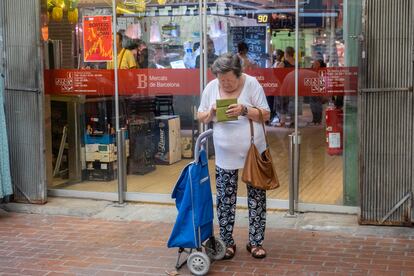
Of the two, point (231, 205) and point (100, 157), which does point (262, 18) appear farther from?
point (100, 157)

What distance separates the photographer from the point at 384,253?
5.54 metres

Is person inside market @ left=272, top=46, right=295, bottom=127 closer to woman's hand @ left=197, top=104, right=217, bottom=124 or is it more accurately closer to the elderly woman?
the elderly woman

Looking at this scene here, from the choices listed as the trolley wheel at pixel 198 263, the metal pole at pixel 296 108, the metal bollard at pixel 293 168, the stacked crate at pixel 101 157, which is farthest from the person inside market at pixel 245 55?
the trolley wheel at pixel 198 263

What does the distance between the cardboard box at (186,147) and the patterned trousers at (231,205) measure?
1.95 m

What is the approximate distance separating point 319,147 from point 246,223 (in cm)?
116

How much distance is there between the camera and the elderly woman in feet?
17.2

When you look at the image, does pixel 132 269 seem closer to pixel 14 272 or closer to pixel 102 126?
pixel 14 272

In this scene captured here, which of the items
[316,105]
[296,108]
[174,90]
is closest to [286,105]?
[296,108]

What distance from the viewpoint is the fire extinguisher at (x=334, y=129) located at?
6668 mm

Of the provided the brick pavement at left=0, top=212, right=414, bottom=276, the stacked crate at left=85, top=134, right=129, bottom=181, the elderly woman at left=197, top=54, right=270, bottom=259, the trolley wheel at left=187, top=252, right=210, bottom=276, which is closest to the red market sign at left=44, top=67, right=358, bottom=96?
the stacked crate at left=85, top=134, right=129, bottom=181

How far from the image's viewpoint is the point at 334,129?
6727mm

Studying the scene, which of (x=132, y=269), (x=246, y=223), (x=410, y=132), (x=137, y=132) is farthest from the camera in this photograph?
(x=137, y=132)

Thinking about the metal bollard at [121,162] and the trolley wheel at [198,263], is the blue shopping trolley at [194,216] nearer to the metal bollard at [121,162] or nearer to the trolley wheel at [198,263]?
the trolley wheel at [198,263]

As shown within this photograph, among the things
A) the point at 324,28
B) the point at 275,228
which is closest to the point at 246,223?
the point at 275,228
